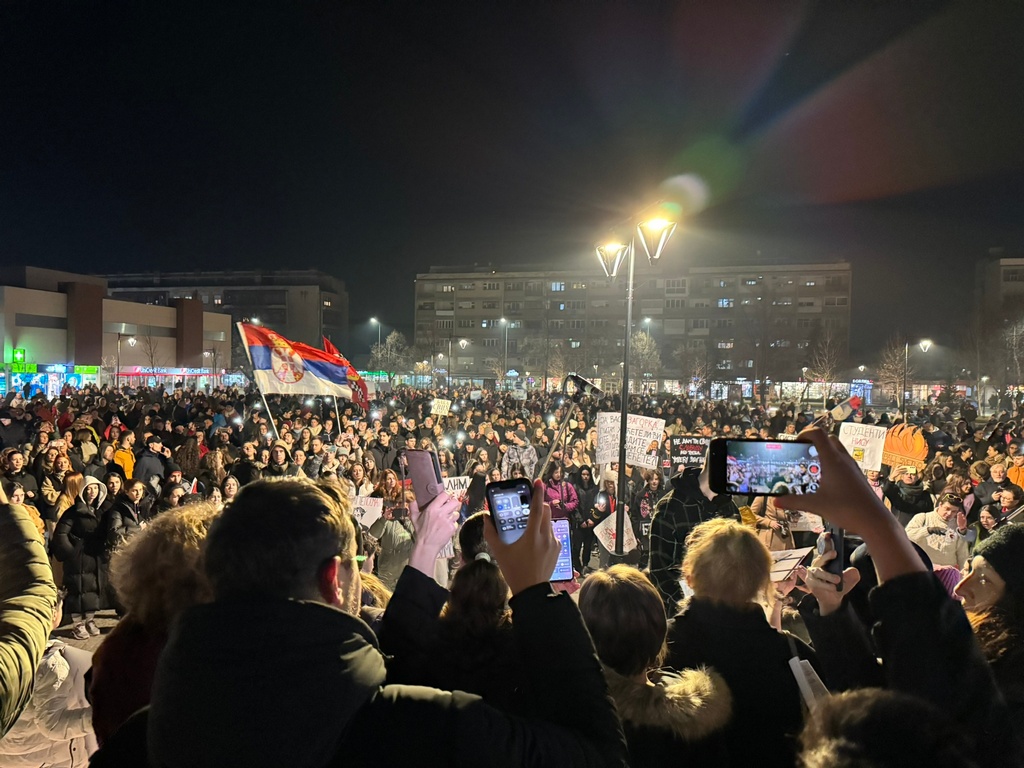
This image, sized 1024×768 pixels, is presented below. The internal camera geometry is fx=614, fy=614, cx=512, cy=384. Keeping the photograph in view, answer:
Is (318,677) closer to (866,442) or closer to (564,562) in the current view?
(564,562)

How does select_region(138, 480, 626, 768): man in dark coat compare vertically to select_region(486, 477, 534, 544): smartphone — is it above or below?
below

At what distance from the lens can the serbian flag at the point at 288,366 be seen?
39.2 feet

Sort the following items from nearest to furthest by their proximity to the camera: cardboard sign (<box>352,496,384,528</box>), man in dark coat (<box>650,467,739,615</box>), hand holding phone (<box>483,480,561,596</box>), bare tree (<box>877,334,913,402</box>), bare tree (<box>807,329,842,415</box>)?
hand holding phone (<box>483,480,561,596</box>), man in dark coat (<box>650,467,739,615</box>), cardboard sign (<box>352,496,384,528</box>), bare tree (<box>877,334,913,402</box>), bare tree (<box>807,329,842,415</box>)

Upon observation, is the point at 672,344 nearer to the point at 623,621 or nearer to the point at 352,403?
the point at 352,403

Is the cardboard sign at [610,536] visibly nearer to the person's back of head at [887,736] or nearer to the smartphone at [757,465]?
the smartphone at [757,465]

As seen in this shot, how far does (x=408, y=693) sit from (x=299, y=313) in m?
98.6

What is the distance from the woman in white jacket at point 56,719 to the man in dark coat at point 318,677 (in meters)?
3.68

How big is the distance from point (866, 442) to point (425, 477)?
711 centimetres

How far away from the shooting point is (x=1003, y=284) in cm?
7550

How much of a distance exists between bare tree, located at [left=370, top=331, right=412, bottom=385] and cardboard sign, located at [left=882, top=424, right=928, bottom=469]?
69.9 metres

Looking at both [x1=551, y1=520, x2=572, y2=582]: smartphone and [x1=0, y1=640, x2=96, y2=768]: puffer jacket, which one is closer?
[x1=551, y1=520, x2=572, y2=582]: smartphone

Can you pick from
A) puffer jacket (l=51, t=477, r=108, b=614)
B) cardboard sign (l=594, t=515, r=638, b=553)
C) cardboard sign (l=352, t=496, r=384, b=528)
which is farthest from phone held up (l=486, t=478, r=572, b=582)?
puffer jacket (l=51, t=477, r=108, b=614)

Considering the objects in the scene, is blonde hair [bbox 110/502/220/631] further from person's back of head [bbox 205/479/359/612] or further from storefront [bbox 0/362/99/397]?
storefront [bbox 0/362/99/397]

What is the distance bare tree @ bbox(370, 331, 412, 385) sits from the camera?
253 feet
